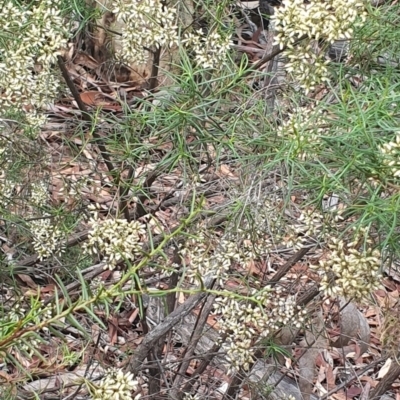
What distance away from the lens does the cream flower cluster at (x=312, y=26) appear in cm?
143

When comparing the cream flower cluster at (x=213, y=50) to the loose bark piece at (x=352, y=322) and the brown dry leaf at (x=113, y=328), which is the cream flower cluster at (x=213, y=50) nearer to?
the loose bark piece at (x=352, y=322)

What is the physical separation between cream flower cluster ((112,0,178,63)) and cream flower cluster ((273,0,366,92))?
32 cm

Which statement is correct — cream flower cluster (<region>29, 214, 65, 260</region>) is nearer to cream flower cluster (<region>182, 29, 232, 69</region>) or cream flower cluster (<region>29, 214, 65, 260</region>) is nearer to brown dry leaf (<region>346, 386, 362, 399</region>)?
cream flower cluster (<region>182, 29, 232, 69</region>)

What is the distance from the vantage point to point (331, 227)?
1558mm

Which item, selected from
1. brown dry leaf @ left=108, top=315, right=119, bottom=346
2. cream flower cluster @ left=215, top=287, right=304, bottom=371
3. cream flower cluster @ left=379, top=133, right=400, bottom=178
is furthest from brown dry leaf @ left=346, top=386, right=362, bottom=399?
cream flower cluster @ left=379, top=133, right=400, bottom=178

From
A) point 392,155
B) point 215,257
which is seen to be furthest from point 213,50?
point 392,155

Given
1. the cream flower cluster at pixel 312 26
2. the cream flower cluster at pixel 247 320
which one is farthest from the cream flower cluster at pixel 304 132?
the cream flower cluster at pixel 247 320

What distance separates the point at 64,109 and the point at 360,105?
1.86 metres

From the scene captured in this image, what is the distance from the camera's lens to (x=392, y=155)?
1334 mm

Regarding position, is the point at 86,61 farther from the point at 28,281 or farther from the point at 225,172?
the point at 225,172

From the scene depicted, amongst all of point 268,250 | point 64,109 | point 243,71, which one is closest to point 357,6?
point 243,71

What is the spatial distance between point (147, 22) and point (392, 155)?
0.75 m

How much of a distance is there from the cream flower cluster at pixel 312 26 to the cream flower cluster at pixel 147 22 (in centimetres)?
32

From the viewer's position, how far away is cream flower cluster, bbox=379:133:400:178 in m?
1.31
